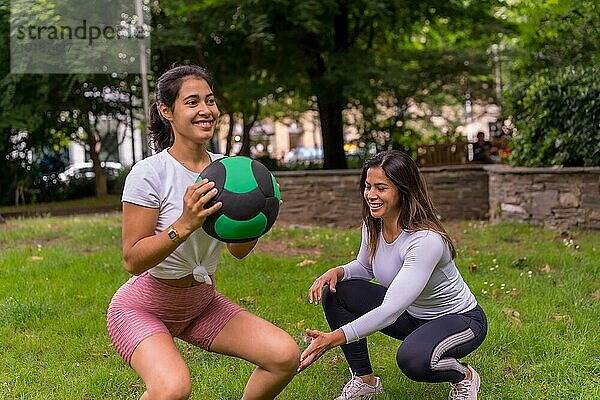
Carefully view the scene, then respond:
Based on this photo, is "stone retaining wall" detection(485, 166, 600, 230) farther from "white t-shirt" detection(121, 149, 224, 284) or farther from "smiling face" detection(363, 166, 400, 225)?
"white t-shirt" detection(121, 149, 224, 284)

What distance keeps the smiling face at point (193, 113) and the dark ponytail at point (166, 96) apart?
0.03 m

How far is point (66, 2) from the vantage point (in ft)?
52.6

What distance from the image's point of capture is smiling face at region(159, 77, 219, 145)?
3211 mm

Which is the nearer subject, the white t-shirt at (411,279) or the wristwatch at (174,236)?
the wristwatch at (174,236)

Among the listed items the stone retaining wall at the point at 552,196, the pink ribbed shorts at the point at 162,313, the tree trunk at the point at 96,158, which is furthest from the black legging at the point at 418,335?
the tree trunk at the point at 96,158

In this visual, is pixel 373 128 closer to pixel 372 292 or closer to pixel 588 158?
pixel 588 158

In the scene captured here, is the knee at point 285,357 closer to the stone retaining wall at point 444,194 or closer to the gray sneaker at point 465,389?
the gray sneaker at point 465,389

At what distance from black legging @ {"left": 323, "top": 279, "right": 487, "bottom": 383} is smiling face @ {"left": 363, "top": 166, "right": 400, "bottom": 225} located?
50 centimetres

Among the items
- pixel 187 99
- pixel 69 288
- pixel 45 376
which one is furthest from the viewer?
pixel 69 288

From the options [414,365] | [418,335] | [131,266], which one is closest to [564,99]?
[418,335]

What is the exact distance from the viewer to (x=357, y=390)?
3945 millimetres

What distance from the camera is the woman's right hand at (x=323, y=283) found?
3.78 m

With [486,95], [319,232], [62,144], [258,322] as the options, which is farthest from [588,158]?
[62,144]

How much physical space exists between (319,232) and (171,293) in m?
6.07
